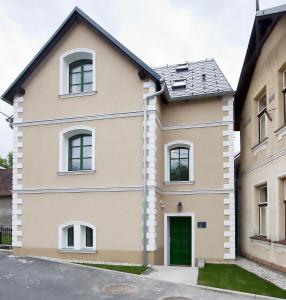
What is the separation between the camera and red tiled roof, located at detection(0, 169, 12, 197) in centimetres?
2997

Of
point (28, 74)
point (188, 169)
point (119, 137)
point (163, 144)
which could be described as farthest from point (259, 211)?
point (28, 74)

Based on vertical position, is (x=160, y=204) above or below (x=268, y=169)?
below

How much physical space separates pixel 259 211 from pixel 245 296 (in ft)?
17.4

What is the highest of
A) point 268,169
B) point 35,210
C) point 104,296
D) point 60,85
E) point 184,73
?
point 184,73

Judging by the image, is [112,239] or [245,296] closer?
[245,296]

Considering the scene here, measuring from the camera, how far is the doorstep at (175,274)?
11.3 meters

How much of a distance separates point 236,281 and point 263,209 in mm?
3611

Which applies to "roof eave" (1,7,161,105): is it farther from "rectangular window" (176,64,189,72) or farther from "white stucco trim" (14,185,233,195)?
"rectangular window" (176,64,189,72)

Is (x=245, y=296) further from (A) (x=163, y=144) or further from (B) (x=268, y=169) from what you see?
(A) (x=163, y=144)

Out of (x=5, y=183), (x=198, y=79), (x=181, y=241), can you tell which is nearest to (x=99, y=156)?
(x=181, y=241)

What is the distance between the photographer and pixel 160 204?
1549 centimetres

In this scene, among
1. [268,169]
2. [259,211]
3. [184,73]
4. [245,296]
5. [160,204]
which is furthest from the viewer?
[184,73]

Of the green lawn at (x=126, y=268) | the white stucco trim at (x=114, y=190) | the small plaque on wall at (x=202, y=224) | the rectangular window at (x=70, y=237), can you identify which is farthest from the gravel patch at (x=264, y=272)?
the rectangular window at (x=70, y=237)

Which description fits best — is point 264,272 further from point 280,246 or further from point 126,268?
point 126,268
